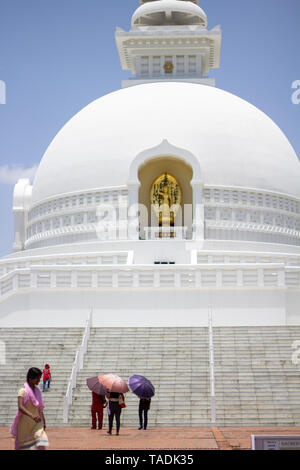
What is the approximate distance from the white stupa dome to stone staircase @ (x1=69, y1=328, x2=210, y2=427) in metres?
10.9

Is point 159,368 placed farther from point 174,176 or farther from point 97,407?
point 174,176

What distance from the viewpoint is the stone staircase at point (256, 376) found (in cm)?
1550

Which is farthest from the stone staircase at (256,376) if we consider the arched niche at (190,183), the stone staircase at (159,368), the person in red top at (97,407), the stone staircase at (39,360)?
the arched niche at (190,183)

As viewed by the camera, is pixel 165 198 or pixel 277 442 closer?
pixel 277 442

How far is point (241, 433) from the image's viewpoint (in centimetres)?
1381

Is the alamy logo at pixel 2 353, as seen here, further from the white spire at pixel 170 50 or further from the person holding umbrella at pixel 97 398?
the white spire at pixel 170 50

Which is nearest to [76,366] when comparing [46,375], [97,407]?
[46,375]

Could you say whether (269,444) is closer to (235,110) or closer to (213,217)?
(213,217)

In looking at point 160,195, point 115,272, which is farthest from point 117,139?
point 115,272

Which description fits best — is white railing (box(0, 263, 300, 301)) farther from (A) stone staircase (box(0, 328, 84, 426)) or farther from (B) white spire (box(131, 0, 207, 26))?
(B) white spire (box(131, 0, 207, 26))

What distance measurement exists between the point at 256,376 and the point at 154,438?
439cm

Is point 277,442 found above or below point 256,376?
below

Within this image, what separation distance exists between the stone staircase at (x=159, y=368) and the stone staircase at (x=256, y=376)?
387 millimetres

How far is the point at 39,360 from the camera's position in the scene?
1802 centimetres
